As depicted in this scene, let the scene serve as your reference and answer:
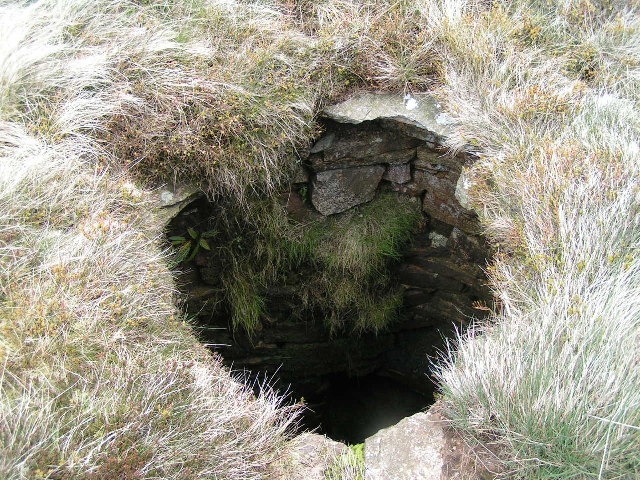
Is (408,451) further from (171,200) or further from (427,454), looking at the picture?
(171,200)

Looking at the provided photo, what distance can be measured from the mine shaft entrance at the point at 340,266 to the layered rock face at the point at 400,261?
0.01 meters

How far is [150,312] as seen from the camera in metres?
2.99

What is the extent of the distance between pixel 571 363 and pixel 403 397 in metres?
4.03

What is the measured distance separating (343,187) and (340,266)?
31.8 inches

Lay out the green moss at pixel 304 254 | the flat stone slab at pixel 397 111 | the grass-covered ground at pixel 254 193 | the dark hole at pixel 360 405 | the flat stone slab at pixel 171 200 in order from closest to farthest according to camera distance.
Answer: the grass-covered ground at pixel 254 193 → the flat stone slab at pixel 171 200 → the flat stone slab at pixel 397 111 → the green moss at pixel 304 254 → the dark hole at pixel 360 405

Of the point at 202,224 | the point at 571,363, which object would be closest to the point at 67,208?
the point at 202,224

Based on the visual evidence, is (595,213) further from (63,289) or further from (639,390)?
(63,289)

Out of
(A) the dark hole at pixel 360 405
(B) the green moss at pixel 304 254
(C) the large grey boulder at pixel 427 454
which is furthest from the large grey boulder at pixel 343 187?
(A) the dark hole at pixel 360 405

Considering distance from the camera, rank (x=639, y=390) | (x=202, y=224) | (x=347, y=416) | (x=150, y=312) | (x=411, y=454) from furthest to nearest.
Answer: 1. (x=347, y=416)
2. (x=202, y=224)
3. (x=150, y=312)
4. (x=411, y=454)
5. (x=639, y=390)

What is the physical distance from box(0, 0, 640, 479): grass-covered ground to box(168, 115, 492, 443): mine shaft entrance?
1.24 ft

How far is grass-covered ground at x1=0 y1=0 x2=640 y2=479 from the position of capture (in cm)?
243

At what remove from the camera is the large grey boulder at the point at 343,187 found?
455 centimetres

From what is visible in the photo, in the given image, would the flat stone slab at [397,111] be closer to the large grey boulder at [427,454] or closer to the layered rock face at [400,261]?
the layered rock face at [400,261]

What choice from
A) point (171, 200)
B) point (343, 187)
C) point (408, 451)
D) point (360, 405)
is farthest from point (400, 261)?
point (408, 451)
